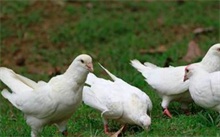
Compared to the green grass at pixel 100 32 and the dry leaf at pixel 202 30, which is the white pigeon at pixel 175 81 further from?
the dry leaf at pixel 202 30

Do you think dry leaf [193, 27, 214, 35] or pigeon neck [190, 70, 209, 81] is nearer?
pigeon neck [190, 70, 209, 81]

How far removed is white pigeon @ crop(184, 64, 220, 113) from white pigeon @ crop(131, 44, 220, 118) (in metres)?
0.41

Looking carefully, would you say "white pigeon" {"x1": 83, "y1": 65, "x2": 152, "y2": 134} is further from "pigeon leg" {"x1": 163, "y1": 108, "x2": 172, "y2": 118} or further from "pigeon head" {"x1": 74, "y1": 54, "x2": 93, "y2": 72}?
"pigeon head" {"x1": 74, "y1": 54, "x2": 93, "y2": 72}

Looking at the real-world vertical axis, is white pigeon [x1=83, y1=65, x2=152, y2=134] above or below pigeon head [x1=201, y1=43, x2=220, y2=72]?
below

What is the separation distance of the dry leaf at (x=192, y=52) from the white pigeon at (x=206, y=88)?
12.2 feet

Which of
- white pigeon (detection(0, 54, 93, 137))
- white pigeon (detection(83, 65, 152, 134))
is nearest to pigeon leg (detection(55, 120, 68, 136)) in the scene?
white pigeon (detection(0, 54, 93, 137))

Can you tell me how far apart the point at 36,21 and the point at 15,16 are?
1.65ft

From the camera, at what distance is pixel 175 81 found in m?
7.68

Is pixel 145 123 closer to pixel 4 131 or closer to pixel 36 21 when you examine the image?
pixel 4 131

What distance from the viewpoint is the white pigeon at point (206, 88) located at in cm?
677

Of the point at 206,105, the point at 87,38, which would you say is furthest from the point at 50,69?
the point at 206,105

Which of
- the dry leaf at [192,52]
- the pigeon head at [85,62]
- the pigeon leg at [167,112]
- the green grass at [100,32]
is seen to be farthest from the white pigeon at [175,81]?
the dry leaf at [192,52]

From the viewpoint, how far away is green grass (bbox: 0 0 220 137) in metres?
11.6

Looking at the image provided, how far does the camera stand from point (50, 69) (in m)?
11.5
